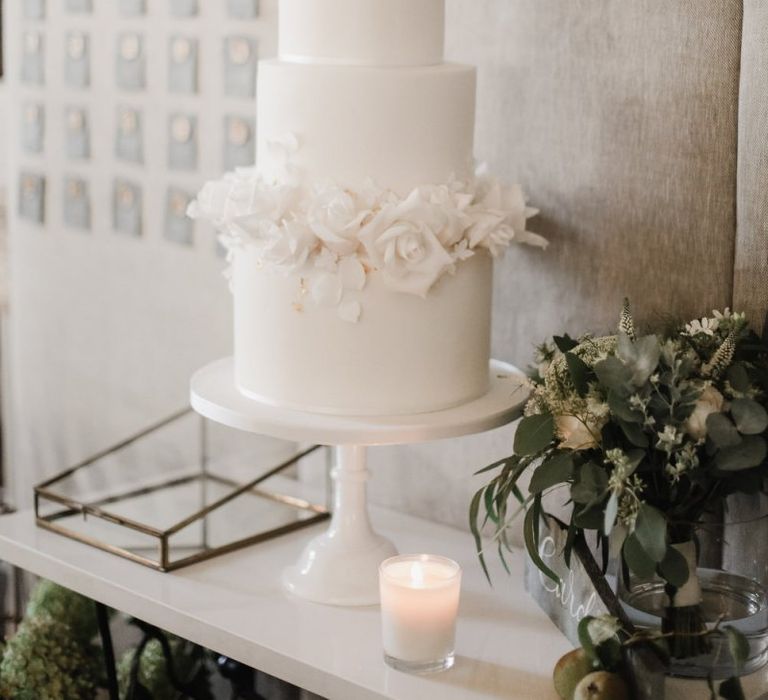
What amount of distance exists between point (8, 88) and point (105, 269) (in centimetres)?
43

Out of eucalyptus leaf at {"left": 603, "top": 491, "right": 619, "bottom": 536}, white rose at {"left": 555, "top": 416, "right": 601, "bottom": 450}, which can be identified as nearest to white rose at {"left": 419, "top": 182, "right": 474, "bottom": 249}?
white rose at {"left": 555, "top": 416, "right": 601, "bottom": 450}

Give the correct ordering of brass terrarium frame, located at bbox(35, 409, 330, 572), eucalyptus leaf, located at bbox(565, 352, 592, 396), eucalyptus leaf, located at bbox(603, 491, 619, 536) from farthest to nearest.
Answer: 1. brass terrarium frame, located at bbox(35, 409, 330, 572)
2. eucalyptus leaf, located at bbox(565, 352, 592, 396)
3. eucalyptus leaf, located at bbox(603, 491, 619, 536)

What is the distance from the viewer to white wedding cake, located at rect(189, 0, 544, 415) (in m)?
1.23

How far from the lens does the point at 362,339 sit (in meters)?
1.27

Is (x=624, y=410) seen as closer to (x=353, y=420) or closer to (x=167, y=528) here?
(x=353, y=420)

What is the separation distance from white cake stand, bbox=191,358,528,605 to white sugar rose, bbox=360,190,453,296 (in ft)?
0.50

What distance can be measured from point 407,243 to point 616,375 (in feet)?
0.86

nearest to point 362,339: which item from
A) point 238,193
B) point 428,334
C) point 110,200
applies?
point 428,334

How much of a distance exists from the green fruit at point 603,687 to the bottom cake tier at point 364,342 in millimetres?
339

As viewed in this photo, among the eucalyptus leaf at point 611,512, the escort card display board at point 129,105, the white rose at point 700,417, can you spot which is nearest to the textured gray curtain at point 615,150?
the white rose at point 700,417

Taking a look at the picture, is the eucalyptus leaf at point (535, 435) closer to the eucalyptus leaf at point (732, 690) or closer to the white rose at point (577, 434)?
the white rose at point (577, 434)

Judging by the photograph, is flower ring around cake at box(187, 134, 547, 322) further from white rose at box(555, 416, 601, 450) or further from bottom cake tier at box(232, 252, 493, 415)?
white rose at box(555, 416, 601, 450)

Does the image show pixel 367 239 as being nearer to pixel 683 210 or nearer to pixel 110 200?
pixel 683 210

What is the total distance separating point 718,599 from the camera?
3.99ft
